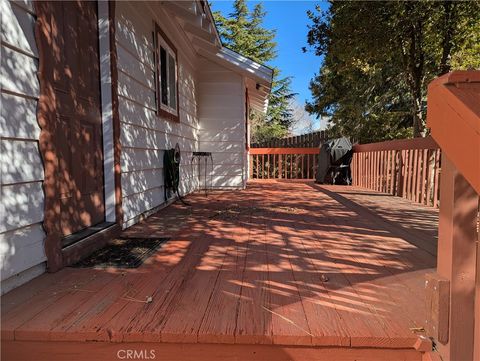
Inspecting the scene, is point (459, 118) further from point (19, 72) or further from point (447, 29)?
point (447, 29)

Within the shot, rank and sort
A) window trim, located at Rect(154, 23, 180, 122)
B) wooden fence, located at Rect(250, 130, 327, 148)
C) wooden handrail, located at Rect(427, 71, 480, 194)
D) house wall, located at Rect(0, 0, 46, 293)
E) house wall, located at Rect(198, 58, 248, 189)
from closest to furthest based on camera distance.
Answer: wooden handrail, located at Rect(427, 71, 480, 194), house wall, located at Rect(0, 0, 46, 293), window trim, located at Rect(154, 23, 180, 122), house wall, located at Rect(198, 58, 248, 189), wooden fence, located at Rect(250, 130, 327, 148)

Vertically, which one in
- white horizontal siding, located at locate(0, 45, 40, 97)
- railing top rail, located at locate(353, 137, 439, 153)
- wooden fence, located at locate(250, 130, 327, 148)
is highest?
wooden fence, located at locate(250, 130, 327, 148)

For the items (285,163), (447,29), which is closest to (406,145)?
(447,29)

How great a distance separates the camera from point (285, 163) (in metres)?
10.3

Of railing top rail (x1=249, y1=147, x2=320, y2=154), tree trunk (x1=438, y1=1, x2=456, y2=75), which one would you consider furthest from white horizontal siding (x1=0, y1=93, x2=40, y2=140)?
railing top rail (x1=249, y1=147, x2=320, y2=154)

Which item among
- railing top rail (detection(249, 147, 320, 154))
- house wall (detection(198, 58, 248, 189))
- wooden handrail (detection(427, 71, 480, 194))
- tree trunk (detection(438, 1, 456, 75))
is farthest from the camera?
railing top rail (detection(249, 147, 320, 154))

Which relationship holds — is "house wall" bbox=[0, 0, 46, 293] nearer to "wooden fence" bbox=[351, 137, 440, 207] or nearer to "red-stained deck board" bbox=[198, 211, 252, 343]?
"red-stained deck board" bbox=[198, 211, 252, 343]

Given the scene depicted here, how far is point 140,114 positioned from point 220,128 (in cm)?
347

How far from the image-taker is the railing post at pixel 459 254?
121 cm

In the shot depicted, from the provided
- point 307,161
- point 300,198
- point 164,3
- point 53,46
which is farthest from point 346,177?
point 53,46

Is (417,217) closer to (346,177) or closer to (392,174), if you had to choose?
(392,174)

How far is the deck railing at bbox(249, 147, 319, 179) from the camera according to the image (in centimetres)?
1009

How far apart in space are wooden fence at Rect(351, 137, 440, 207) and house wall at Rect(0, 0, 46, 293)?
439 cm

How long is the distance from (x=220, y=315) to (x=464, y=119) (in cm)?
120
